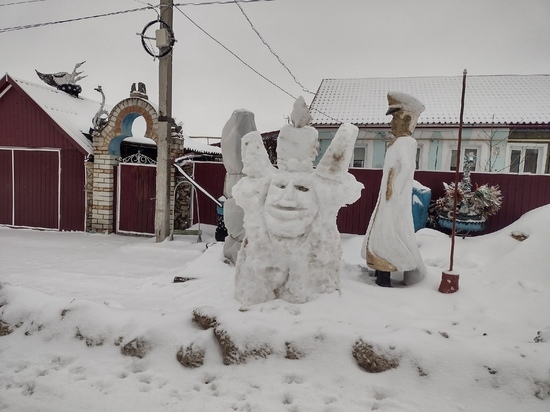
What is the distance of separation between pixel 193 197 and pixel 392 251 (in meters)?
5.52

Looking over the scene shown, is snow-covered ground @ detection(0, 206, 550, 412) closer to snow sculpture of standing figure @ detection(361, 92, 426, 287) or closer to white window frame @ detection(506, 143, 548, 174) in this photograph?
snow sculpture of standing figure @ detection(361, 92, 426, 287)

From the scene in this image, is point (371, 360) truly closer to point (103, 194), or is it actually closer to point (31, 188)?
point (103, 194)

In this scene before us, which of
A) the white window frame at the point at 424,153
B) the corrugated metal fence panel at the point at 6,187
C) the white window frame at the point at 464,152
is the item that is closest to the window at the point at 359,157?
the white window frame at the point at 424,153

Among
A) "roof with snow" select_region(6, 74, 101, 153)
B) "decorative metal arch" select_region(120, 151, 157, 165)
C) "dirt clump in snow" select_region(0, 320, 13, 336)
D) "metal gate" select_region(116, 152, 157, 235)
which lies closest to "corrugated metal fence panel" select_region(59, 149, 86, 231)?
"roof with snow" select_region(6, 74, 101, 153)

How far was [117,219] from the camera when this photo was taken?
340 inches

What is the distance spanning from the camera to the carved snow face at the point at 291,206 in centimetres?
323

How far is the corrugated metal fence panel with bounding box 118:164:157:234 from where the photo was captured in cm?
835

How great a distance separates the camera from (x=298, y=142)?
3408 millimetres

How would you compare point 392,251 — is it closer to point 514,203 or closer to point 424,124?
point 514,203

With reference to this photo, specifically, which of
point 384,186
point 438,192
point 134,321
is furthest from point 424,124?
point 134,321

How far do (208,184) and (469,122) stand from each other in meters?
8.63

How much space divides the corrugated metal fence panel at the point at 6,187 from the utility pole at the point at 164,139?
4.74 metres

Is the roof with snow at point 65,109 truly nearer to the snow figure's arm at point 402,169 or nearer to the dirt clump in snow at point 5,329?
the dirt clump in snow at point 5,329

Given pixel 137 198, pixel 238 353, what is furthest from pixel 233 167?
pixel 137 198
